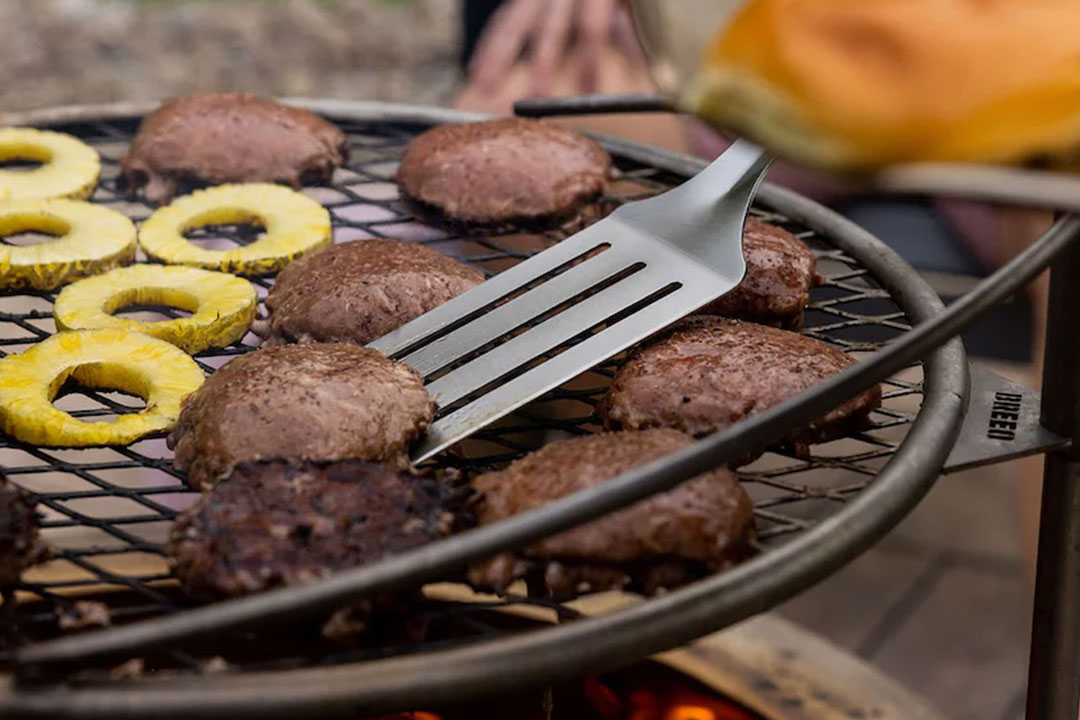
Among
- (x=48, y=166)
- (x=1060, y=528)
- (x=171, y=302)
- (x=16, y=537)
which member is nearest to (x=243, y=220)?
(x=171, y=302)

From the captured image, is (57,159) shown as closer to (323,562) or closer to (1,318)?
(1,318)

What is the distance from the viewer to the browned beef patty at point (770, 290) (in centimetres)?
169

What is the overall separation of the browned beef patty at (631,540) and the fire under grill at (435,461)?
0.12 ft

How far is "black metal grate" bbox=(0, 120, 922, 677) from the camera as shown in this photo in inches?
49.5

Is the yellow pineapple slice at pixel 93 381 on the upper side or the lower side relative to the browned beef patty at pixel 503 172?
lower

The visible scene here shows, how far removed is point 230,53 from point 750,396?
3.53 m

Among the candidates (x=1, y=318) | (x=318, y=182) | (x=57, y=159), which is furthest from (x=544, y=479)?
(x=57, y=159)

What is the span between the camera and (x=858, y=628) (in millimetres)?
3555

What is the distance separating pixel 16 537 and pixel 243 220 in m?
0.87

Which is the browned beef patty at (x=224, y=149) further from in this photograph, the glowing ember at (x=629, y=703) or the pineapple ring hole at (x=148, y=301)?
the glowing ember at (x=629, y=703)

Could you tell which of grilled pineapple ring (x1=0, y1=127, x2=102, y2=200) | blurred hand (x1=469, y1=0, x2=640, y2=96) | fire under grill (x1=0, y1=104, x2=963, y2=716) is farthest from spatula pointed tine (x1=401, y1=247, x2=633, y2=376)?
blurred hand (x1=469, y1=0, x2=640, y2=96)

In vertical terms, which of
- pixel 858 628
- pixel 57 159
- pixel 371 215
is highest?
pixel 57 159

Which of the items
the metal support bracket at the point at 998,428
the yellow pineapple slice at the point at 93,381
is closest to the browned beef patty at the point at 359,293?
the yellow pineapple slice at the point at 93,381

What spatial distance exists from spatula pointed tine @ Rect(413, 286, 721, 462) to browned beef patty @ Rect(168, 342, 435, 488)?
0.03 metres
